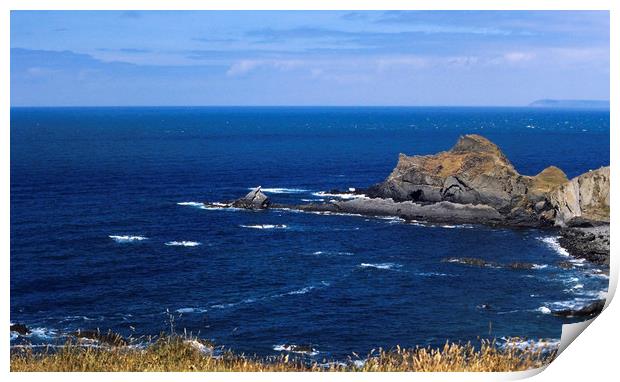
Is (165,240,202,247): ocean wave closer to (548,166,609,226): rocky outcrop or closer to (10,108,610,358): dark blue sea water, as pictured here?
(10,108,610,358): dark blue sea water

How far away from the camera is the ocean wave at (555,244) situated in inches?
1927

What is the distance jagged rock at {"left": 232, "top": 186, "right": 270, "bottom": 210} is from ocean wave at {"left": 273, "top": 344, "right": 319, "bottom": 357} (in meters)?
35.4

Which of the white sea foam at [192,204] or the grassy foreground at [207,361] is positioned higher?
the grassy foreground at [207,361]

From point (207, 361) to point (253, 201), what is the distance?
54.6 meters

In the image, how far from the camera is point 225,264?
45.2 meters

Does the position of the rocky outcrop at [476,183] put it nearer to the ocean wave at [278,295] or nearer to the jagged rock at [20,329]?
the ocean wave at [278,295]

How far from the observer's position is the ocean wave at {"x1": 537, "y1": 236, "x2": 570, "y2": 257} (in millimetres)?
48934

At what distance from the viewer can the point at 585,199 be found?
55625 millimetres

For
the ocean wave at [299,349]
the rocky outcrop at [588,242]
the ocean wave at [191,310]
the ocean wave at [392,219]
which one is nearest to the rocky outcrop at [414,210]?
the ocean wave at [392,219]

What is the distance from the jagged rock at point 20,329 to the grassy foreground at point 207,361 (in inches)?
817

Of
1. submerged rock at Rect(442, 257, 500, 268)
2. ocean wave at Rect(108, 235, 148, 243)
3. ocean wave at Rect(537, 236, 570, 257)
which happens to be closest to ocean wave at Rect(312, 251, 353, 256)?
submerged rock at Rect(442, 257, 500, 268)

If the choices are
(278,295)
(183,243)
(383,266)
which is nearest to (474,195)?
(383,266)

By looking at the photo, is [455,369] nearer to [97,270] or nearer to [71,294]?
[71,294]
